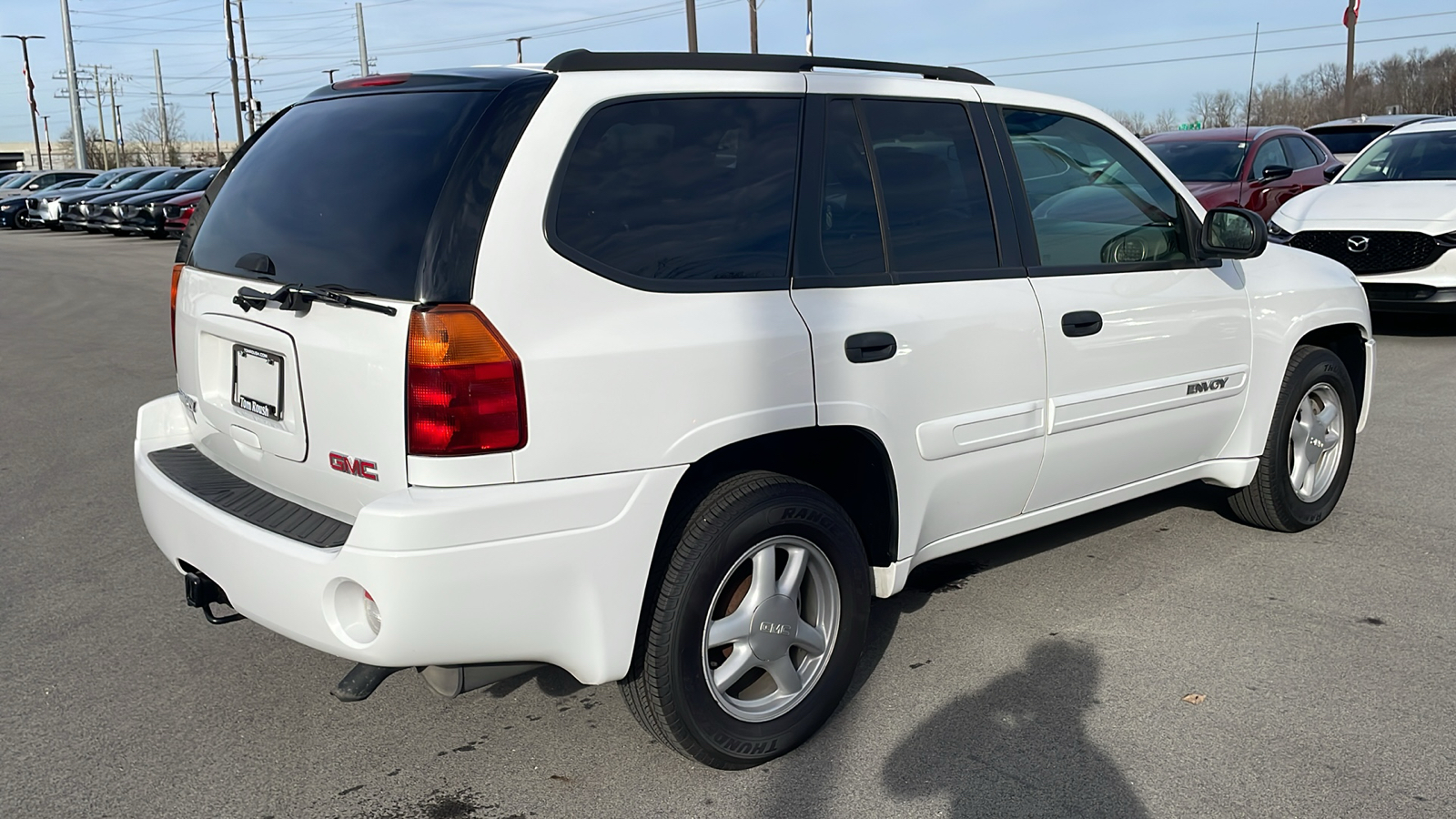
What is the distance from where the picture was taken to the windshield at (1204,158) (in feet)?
40.3

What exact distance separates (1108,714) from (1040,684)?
0.25 m

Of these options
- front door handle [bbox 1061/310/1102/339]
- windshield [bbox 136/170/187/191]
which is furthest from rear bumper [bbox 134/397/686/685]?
windshield [bbox 136/170/187/191]

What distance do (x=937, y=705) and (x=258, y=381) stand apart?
6.93ft

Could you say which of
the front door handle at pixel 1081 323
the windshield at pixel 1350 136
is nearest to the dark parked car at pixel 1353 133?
the windshield at pixel 1350 136

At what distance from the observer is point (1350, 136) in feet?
55.2

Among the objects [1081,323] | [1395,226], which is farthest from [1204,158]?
[1081,323]

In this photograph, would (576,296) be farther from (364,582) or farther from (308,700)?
(308,700)

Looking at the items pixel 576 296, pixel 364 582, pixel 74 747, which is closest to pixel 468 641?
pixel 364 582

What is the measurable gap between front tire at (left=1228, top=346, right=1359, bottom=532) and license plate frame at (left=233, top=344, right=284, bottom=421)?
375cm

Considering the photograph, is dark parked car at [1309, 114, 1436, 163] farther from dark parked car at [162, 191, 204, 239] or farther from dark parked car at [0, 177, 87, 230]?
dark parked car at [0, 177, 87, 230]

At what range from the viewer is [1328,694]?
361 centimetres

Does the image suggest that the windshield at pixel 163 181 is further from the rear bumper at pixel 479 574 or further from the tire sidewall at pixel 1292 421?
the rear bumper at pixel 479 574

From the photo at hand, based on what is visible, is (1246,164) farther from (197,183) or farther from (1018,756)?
(197,183)

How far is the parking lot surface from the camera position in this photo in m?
3.08
